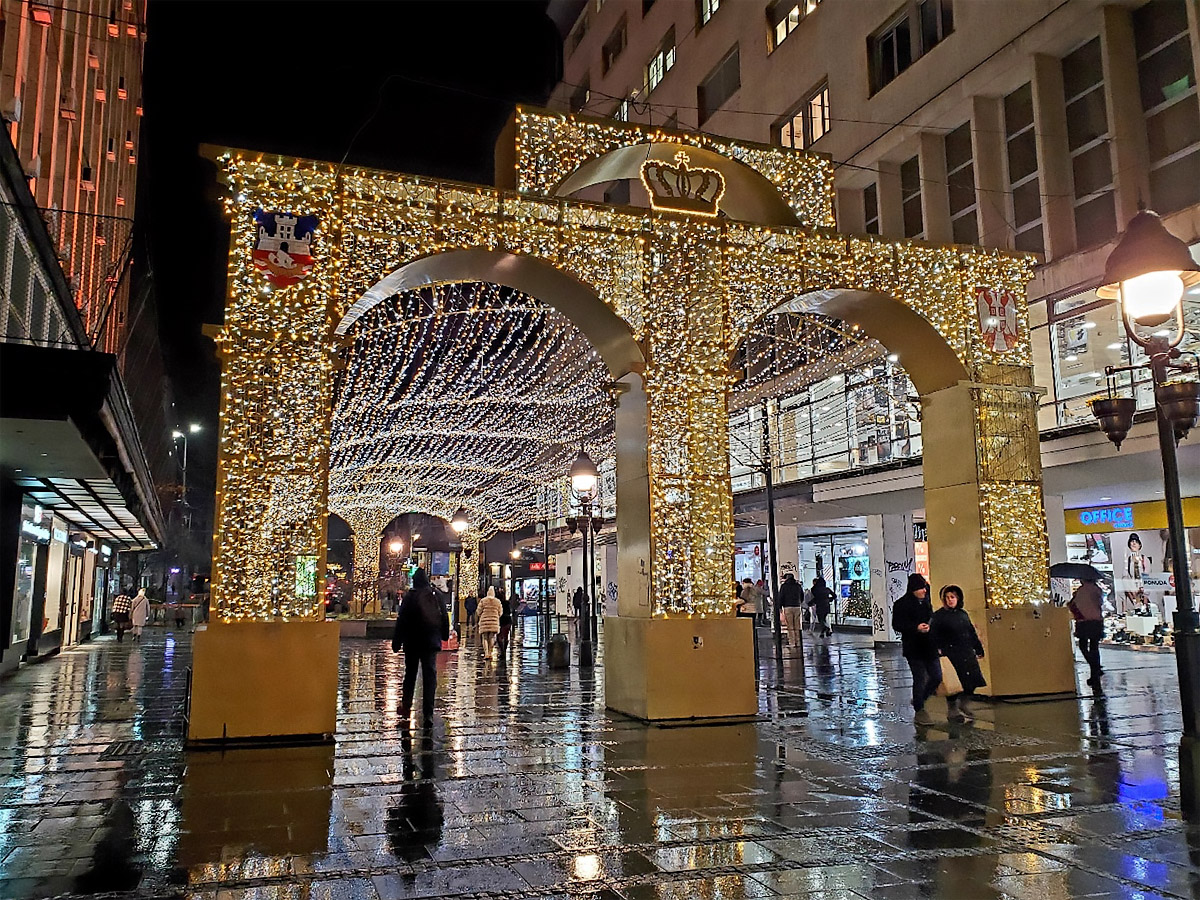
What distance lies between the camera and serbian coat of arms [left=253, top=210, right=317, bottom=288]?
30.3ft

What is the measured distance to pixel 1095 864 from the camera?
16.7 feet

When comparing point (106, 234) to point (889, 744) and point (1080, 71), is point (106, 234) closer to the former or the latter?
point (889, 744)

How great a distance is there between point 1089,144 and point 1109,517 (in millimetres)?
8713

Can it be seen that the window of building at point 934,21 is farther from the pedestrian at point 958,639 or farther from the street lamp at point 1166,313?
the street lamp at point 1166,313

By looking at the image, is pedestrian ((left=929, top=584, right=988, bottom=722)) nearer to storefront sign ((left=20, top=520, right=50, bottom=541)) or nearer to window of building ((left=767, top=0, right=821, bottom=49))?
storefront sign ((left=20, top=520, right=50, bottom=541))

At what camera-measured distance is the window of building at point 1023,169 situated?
19.2m

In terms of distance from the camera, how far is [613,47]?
37625mm

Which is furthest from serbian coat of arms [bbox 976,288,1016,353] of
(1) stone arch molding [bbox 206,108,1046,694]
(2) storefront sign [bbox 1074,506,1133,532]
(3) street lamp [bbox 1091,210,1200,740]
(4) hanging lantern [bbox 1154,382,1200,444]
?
(2) storefront sign [bbox 1074,506,1133,532]

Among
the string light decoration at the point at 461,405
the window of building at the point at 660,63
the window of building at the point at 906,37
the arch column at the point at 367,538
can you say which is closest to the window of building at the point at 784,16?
the window of building at the point at 906,37

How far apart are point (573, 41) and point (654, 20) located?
9180mm

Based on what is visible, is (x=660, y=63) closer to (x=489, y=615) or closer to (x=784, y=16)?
(x=784, y=16)

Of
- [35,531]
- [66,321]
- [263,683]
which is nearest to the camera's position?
[263,683]

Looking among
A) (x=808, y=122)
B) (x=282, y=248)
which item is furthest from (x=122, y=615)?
(x=808, y=122)

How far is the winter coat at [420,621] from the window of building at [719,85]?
22.4 metres
